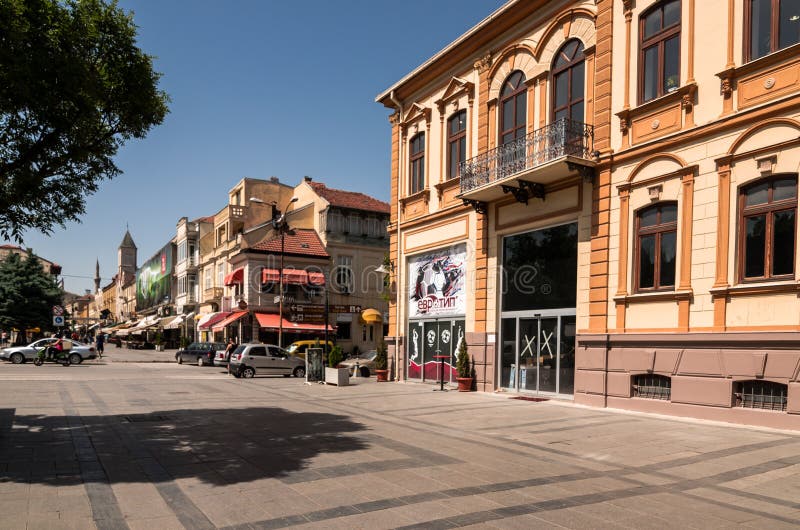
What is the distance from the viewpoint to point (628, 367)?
14484 mm

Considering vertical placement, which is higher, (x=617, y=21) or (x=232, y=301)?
(x=617, y=21)

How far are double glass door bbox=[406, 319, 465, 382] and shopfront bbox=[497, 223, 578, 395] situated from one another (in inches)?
95.8

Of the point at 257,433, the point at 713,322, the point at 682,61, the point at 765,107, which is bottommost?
the point at 257,433

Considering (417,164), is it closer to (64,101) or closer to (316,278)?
(64,101)

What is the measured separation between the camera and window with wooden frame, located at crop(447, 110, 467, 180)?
21.5 m

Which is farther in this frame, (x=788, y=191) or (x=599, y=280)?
(x=599, y=280)

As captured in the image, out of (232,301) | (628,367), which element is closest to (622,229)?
(628,367)

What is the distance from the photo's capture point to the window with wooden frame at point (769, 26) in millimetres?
11789

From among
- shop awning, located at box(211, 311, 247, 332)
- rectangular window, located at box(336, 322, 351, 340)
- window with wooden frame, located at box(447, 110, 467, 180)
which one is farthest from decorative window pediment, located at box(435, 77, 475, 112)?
shop awning, located at box(211, 311, 247, 332)

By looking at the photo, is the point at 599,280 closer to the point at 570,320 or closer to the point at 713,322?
the point at 570,320

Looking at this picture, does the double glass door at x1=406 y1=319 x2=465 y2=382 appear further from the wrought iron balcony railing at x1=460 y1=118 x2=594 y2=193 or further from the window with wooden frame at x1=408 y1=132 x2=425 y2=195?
the window with wooden frame at x1=408 y1=132 x2=425 y2=195

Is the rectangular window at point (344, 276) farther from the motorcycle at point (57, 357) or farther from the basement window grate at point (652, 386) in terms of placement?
the basement window grate at point (652, 386)

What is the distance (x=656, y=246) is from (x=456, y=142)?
30.9ft

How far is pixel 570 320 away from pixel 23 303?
162 ft
